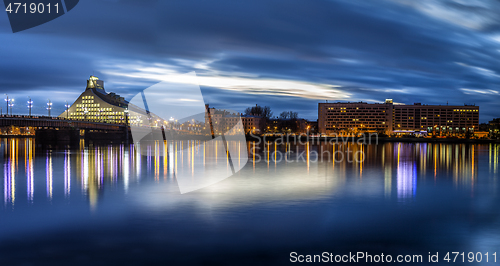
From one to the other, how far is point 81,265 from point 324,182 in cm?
1406

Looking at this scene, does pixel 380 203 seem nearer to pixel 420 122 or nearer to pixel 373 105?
pixel 373 105

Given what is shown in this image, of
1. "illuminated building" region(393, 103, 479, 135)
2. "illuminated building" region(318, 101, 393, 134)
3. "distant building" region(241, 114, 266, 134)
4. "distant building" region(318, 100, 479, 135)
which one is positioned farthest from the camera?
"illuminated building" region(393, 103, 479, 135)

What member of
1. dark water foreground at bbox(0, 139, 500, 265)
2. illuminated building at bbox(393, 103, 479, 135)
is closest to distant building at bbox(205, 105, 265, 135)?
illuminated building at bbox(393, 103, 479, 135)

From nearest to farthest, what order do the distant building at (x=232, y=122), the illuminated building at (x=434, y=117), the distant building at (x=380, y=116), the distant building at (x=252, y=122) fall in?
the distant building at (x=232, y=122) → the distant building at (x=252, y=122) → the distant building at (x=380, y=116) → the illuminated building at (x=434, y=117)

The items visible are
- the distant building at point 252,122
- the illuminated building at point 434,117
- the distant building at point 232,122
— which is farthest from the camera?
the illuminated building at point 434,117

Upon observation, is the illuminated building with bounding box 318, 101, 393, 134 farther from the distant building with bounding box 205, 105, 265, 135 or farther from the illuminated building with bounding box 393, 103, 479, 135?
the distant building with bounding box 205, 105, 265, 135

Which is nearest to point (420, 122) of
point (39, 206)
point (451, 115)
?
point (451, 115)

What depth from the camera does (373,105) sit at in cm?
19162

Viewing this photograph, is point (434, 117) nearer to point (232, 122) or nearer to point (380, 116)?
point (380, 116)

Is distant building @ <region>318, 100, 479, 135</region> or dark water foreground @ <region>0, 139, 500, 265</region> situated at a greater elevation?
distant building @ <region>318, 100, 479, 135</region>

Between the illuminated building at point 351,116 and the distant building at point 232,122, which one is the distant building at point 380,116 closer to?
the illuminated building at point 351,116

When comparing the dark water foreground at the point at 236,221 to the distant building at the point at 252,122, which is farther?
the distant building at the point at 252,122

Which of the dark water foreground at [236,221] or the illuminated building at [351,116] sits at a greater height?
the illuminated building at [351,116]

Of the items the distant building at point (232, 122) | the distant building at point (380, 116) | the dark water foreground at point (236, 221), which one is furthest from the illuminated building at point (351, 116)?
the dark water foreground at point (236, 221)
